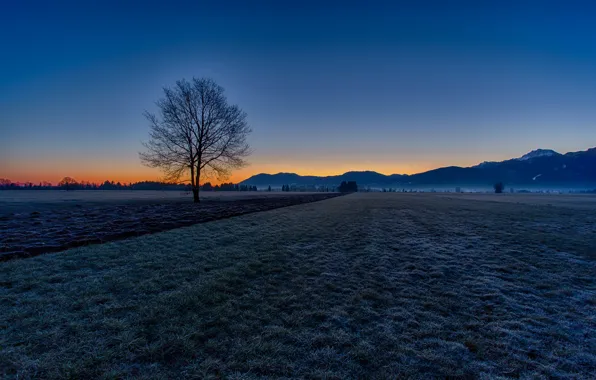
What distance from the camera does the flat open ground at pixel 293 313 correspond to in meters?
4.44

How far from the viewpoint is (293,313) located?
20.5 feet

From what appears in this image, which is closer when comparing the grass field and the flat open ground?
the flat open ground

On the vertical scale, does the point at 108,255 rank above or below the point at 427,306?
above

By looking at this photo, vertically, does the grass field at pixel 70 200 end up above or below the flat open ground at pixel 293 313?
above

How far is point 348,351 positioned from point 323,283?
140 inches

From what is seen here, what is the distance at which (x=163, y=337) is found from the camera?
16.5ft

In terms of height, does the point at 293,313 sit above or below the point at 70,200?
below

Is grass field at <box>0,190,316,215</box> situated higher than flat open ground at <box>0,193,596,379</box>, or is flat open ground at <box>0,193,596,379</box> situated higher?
grass field at <box>0,190,316,215</box>

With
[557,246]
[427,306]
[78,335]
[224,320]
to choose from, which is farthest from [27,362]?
[557,246]

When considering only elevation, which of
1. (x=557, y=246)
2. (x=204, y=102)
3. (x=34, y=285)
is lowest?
(x=557, y=246)

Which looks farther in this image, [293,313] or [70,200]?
[70,200]

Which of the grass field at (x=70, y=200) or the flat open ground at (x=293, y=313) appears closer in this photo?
the flat open ground at (x=293, y=313)

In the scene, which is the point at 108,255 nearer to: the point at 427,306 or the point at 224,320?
the point at 224,320

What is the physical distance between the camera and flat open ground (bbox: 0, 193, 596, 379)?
4.44 meters
